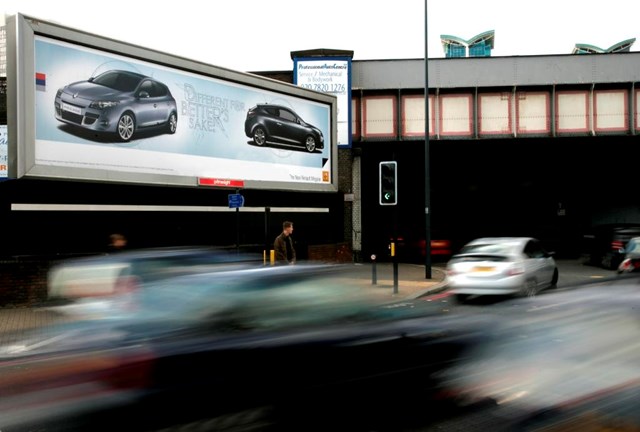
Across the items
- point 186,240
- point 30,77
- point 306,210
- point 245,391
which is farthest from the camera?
point 306,210

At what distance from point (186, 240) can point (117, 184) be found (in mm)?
3069

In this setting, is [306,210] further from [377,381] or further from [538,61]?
[377,381]

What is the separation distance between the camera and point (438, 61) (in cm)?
2608

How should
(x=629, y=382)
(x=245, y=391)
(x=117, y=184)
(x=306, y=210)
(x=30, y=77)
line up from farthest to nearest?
(x=306, y=210) → (x=117, y=184) → (x=30, y=77) → (x=629, y=382) → (x=245, y=391)

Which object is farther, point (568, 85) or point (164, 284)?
point (568, 85)

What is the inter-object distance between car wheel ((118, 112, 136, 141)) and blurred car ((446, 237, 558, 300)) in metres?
9.41

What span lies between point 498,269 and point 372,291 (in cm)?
636

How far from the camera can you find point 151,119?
56.5 feet

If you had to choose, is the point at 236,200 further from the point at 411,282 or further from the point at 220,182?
the point at 411,282

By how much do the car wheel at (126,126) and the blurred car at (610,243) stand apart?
15.9 m

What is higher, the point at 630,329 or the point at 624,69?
the point at 624,69

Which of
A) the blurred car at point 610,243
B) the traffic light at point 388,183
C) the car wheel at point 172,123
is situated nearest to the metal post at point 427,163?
the traffic light at point 388,183

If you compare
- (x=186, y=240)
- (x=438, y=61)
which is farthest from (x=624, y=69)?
(x=186, y=240)

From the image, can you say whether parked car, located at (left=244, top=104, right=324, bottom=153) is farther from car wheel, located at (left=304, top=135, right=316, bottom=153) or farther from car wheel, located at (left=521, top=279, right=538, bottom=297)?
car wheel, located at (left=521, top=279, right=538, bottom=297)
